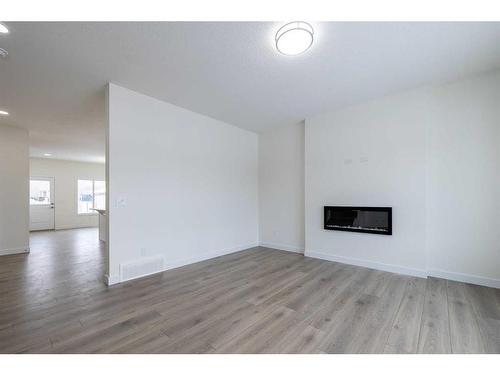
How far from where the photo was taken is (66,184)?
8789 millimetres

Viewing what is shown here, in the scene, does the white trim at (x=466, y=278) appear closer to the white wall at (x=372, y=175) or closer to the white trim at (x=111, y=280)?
the white wall at (x=372, y=175)

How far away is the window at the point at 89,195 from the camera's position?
30.2 feet

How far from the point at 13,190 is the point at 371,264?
718 cm

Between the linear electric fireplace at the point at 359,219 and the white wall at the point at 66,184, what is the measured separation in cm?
963

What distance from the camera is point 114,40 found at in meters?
2.20

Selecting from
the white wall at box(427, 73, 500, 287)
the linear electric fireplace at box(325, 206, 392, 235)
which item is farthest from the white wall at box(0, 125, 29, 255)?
the white wall at box(427, 73, 500, 287)

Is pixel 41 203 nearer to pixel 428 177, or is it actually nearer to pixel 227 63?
pixel 227 63

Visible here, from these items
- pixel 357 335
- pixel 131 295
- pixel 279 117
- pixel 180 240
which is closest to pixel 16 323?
pixel 131 295

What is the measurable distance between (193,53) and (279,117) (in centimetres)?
237

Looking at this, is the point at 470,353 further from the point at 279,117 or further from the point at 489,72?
the point at 279,117

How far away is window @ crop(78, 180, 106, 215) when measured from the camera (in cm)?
920

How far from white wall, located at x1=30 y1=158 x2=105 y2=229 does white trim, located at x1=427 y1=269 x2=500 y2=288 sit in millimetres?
11085

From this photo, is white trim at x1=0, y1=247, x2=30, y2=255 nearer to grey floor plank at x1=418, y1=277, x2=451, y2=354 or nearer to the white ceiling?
the white ceiling

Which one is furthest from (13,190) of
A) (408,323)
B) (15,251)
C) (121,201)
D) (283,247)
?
(408,323)
